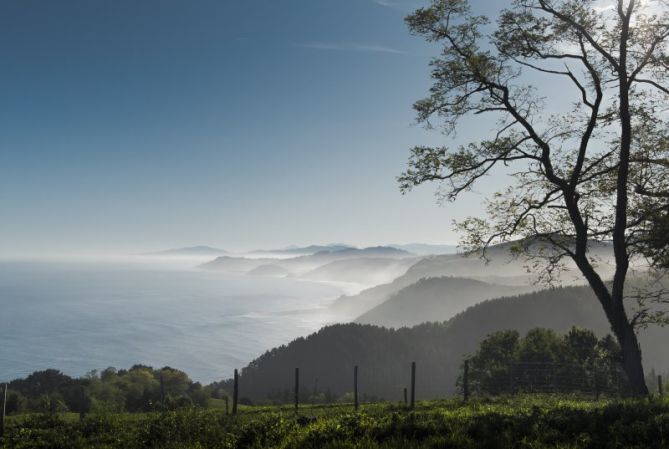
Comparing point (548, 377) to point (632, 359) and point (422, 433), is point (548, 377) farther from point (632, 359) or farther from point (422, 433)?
point (422, 433)

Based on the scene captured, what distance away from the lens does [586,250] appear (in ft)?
64.0

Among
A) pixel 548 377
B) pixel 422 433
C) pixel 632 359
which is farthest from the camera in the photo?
pixel 548 377

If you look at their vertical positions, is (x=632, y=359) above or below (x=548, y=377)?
above

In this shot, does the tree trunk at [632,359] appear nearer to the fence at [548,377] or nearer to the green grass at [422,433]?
the green grass at [422,433]

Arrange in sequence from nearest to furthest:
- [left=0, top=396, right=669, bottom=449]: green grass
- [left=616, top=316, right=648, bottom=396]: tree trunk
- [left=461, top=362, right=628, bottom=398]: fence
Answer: [left=0, top=396, right=669, bottom=449]: green grass < [left=616, top=316, right=648, bottom=396]: tree trunk < [left=461, top=362, right=628, bottom=398]: fence

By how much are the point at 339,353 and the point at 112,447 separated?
629ft

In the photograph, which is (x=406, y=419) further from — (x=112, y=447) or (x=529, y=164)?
(x=529, y=164)

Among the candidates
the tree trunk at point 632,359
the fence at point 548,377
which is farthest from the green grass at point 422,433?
the fence at point 548,377

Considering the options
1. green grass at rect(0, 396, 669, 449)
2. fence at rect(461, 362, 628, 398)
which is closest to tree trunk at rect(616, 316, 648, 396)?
green grass at rect(0, 396, 669, 449)

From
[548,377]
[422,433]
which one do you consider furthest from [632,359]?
[548,377]

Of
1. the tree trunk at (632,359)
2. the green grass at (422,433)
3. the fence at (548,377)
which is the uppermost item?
the tree trunk at (632,359)

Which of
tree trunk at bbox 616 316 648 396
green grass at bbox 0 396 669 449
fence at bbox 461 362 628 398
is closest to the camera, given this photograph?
green grass at bbox 0 396 669 449

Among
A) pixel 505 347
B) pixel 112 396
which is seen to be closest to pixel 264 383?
pixel 112 396

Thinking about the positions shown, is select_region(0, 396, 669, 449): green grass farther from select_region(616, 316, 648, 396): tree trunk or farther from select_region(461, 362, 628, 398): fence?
select_region(461, 362, 628, 398): fence
